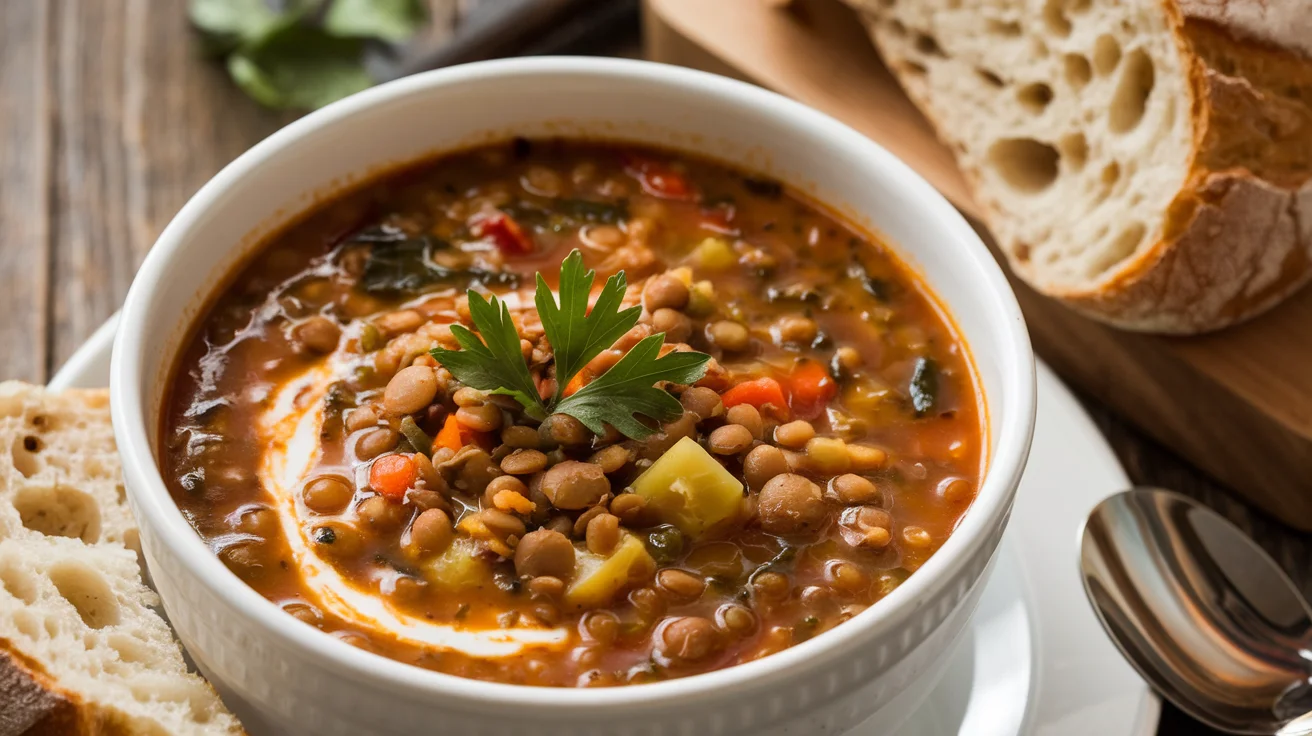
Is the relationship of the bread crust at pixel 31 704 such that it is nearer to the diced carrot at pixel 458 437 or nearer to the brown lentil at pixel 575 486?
the diced carrot at pixel 458 437

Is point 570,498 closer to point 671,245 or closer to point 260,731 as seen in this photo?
point 260,731

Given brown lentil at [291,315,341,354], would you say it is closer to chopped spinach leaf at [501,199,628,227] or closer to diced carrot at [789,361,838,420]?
chopped spinach leaf at [501,199,628,227]

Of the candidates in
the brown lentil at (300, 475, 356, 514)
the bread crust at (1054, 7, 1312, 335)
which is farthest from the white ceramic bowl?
the bread crust at (1054, 7, 1312, 335)

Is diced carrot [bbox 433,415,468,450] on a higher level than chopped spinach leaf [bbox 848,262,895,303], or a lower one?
lower

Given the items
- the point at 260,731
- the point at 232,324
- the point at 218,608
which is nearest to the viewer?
the point at 218,608

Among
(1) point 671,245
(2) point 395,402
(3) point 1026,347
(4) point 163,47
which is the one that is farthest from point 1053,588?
(4) point 163,47

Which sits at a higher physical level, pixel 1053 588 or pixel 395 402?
pixel 395 402
